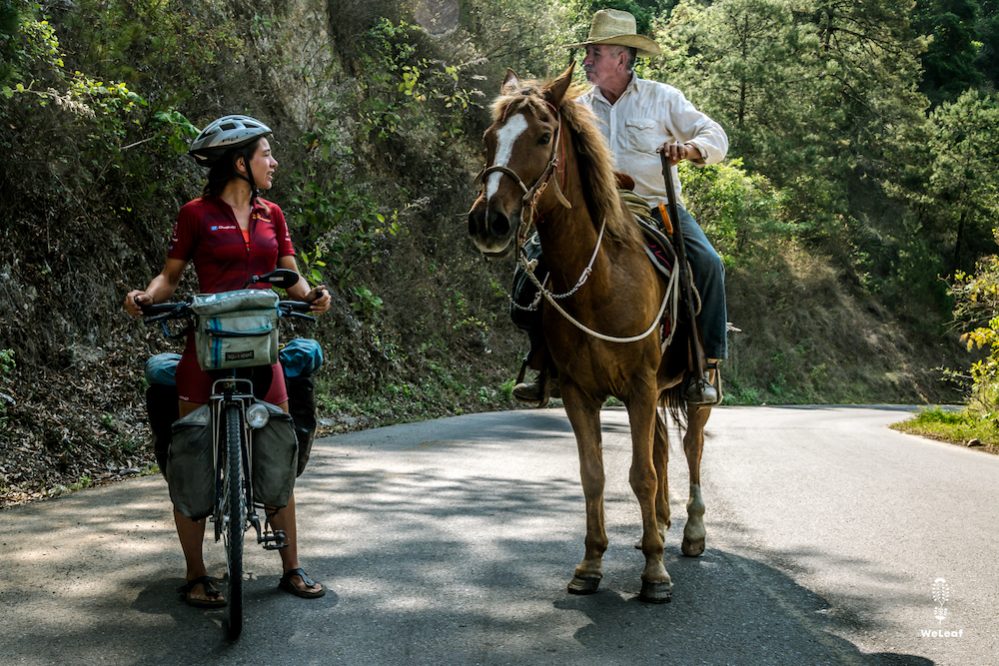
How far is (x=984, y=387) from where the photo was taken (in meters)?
18.6

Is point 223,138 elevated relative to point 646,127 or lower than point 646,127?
lower

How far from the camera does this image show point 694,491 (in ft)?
22.7

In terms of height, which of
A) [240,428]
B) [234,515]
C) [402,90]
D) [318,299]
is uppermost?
[402,90]

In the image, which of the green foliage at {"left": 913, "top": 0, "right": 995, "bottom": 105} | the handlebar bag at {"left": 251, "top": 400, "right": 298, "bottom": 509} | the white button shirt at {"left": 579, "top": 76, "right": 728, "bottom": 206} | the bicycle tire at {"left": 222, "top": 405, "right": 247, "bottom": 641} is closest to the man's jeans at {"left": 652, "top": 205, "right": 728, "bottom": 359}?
the white button shirt at {"left": 579, "top": 76, "right": 728, "bottom": 206}

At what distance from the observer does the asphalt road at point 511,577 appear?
15.1ft

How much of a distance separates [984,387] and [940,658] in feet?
50.8

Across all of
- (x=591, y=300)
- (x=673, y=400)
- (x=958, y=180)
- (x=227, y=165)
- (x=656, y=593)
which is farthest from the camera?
(x=958, y=180)

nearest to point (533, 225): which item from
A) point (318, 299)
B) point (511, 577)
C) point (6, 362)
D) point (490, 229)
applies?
point (490, 229)

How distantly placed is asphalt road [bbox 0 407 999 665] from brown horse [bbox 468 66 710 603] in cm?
50

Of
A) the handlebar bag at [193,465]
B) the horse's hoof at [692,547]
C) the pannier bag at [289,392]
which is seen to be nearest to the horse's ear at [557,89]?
the pannier bag at [289,392]

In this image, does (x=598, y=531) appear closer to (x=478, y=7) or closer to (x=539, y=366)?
(x=539, y=366)

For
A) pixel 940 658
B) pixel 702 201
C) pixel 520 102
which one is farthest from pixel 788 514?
pixel 702 201

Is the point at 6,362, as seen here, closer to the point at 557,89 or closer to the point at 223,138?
the point at 223,138

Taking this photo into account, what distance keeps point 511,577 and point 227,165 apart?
2.68 meters
